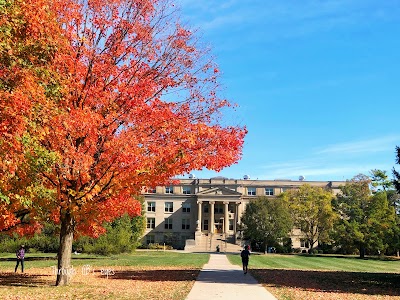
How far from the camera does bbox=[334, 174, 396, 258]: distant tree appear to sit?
6219 cm

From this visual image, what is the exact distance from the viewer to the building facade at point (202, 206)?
86.2 metres

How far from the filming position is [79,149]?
44.8ft

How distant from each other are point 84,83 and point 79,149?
2404 millimetres

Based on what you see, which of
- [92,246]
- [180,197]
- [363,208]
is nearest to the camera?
[92,246]

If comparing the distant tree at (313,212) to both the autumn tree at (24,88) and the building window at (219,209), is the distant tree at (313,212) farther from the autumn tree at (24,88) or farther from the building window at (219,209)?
the autumn tree at (24,88)

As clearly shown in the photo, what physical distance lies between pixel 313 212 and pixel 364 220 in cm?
832

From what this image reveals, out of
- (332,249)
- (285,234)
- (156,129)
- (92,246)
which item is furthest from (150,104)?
(332,249)

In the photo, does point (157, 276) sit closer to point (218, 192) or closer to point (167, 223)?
point (218, 192)

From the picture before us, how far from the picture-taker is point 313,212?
7012 cm

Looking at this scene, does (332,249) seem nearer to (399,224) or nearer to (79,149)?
(399,224)

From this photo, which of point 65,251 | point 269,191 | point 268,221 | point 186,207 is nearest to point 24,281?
point 65,251

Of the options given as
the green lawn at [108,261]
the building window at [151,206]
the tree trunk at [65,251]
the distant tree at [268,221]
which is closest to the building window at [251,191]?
the building window at [151,206]

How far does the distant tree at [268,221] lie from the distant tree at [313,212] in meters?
8.54

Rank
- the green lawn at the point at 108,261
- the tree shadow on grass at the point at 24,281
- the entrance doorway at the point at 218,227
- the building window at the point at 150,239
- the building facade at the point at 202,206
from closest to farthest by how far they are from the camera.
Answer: the tree shadow on grass at the point at 24,281
the green lawn at the point at 108,261
the building facade at the point at 202,206
the entrance doorway at the point at 218,227
the building window at the point at 150,239
